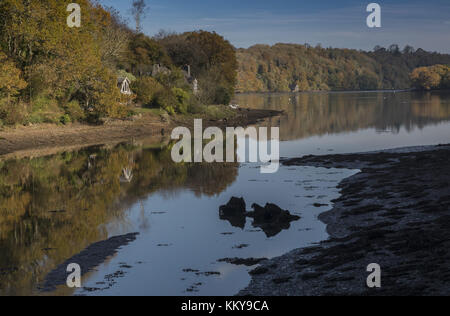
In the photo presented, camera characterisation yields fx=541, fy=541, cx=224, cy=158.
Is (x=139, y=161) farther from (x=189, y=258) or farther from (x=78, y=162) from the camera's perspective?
(x=189, y=258)

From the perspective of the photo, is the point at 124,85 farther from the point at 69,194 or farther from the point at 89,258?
the point at 89,258

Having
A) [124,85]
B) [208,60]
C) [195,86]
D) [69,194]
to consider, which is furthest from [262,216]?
[208,60]

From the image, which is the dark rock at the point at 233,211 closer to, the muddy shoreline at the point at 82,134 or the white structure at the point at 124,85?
the muddy shoreline at the point at 82,134

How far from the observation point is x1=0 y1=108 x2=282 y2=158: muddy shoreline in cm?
4541

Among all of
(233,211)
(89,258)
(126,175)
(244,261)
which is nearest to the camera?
(244,261)

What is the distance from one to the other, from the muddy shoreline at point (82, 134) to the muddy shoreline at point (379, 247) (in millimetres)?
28491

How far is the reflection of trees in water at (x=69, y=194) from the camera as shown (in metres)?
17.6

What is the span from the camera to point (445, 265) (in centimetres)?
1344

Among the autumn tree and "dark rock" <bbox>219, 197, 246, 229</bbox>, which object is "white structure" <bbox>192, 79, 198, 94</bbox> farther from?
"dark rock" <bbox>219, 197, 246, 229</bbox>

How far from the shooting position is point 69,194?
28.1 m

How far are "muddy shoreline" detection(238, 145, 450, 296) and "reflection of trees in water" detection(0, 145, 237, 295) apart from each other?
704 centimetres

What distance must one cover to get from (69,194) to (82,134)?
27.1 metres

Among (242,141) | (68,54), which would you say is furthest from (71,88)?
(242,141)

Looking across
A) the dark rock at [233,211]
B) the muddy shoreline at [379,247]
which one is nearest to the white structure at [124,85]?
the muddy shoreline at [379,247]
